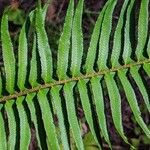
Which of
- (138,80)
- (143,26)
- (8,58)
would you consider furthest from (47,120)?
(143,26)

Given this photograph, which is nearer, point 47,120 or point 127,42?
point 47,120

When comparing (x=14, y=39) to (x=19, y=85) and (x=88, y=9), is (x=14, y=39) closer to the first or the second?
(x=88, y=9)

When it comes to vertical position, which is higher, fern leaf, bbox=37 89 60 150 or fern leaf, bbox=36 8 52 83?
fern leaf, bbox=36 8 52 83

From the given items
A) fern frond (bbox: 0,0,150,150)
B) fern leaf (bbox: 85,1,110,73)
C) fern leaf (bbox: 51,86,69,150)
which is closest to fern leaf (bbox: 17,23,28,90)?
fern frond (bbox: 0,0,150,150)

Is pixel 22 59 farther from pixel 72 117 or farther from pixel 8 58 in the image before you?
pixel 72 117

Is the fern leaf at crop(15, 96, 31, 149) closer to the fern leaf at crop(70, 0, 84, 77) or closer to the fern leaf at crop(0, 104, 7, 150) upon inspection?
the fern leaf at crop(0, 104, 7, 150)

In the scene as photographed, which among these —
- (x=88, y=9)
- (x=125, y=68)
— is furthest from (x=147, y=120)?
(x=125, y=68)
